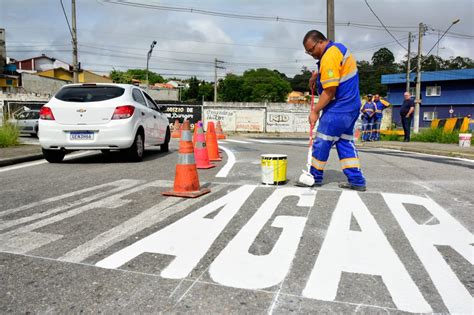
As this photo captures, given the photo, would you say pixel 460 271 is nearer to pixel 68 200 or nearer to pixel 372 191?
pixel 372 191

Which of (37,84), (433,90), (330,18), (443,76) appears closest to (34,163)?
(330,18)

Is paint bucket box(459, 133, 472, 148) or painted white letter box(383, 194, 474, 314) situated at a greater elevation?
paint bucket box(459, 133, 472, 148)

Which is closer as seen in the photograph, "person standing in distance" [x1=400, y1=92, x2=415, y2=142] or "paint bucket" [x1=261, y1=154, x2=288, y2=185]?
"paint bucket" [x1=261, y1=154, x2=288, y2=185]

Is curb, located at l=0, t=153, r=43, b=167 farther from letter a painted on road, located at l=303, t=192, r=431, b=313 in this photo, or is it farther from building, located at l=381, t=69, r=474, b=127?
building, located at l=381, t=69, r=474, b=127

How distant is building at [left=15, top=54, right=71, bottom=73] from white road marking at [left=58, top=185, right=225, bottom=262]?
310 feet

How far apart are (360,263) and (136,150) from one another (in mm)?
6019

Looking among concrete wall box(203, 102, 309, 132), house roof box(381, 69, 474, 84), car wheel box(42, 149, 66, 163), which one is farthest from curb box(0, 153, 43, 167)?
house roof box(381, 69, 474, 84)

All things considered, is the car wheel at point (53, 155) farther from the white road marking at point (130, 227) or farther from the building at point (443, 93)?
the building at point (443, 93)

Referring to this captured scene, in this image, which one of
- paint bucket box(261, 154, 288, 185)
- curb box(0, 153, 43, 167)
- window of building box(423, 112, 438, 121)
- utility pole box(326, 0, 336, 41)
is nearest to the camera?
paint bucket box(261, 154, 288, 185)

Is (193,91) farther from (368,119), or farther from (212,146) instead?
(212,146)

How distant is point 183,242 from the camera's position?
3.03 metres

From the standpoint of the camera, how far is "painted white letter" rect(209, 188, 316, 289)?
240cm

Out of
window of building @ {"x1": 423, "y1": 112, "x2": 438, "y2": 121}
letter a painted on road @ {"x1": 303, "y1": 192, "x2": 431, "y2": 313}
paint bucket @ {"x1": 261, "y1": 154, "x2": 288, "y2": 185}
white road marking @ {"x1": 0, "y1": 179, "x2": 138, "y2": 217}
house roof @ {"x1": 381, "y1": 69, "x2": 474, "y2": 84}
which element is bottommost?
letter a painted on road @ {"x1": 303, "y1": 192, "x2": 431, "y2": 313}

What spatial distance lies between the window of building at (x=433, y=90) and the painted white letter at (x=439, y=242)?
2144 inches
